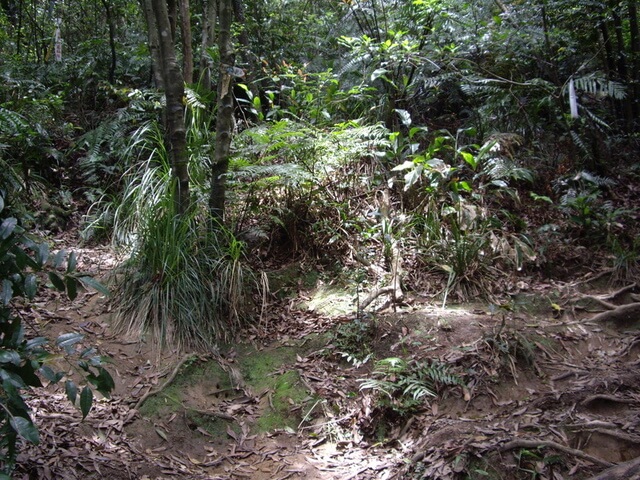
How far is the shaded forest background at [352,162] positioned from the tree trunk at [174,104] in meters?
0.03

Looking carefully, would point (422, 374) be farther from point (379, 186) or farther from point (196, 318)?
point (379, 186)

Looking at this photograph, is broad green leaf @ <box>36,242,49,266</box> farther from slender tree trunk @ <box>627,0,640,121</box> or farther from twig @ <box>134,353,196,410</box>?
slender tree trunk @ <box>627,0,640,121</box>

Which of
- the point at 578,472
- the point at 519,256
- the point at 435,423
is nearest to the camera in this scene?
the point at 578,472

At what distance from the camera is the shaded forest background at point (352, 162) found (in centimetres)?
438

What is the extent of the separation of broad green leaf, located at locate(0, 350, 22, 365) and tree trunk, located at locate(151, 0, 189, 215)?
2864 millimetres

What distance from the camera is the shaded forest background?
438 centimetres

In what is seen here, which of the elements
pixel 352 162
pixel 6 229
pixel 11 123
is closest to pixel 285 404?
pixel 6 229

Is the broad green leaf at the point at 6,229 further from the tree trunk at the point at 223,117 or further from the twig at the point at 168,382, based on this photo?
the tree trunk at the point at 223,117

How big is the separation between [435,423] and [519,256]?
2.19m

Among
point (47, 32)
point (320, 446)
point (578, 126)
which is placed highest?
point (47, 32)

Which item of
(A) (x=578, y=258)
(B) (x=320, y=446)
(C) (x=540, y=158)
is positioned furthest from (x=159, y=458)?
(C) (x=540, y=158)

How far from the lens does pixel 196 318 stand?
13.6ft

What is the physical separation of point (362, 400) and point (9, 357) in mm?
2587

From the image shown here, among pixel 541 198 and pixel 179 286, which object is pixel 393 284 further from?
Result: pixel 541 198
